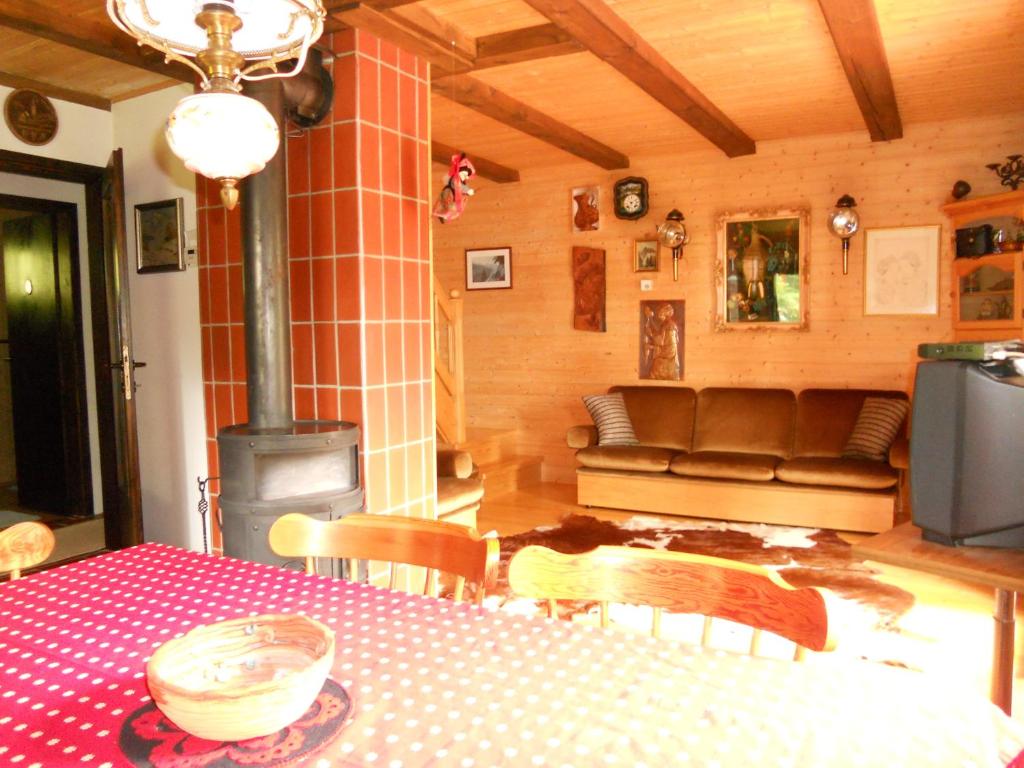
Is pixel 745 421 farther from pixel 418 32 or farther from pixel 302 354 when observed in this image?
pixel 418 32

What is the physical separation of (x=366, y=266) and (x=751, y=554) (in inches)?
101

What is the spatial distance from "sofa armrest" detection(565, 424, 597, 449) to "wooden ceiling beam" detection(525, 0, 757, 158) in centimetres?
208

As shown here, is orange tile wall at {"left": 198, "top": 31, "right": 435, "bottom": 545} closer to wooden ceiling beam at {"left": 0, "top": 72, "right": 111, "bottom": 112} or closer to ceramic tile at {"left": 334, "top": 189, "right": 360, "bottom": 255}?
ceramic tile at {"left": 334, "top": 189, "right": 360, "bottom": 255}

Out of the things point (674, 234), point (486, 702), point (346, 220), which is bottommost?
point (486, 702)

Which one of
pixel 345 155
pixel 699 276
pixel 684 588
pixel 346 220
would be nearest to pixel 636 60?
pixel 345 155

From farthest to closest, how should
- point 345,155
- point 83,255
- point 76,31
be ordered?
point 83,255, point 345,155, point 76,31

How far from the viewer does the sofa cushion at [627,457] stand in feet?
17.0

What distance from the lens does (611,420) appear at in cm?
555

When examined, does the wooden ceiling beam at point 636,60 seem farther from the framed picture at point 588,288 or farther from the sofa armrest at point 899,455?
the sofa armrest at point 899,455

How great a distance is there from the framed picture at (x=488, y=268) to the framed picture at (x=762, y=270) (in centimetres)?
172

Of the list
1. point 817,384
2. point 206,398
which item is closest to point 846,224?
point 817,384

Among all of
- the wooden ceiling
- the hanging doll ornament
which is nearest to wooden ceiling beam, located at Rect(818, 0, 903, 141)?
the wooden ceiling

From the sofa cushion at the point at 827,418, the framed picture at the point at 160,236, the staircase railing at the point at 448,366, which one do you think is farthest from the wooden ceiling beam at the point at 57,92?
the sofa cushion at the point at 827,418

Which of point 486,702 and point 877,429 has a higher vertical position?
point 486,702
